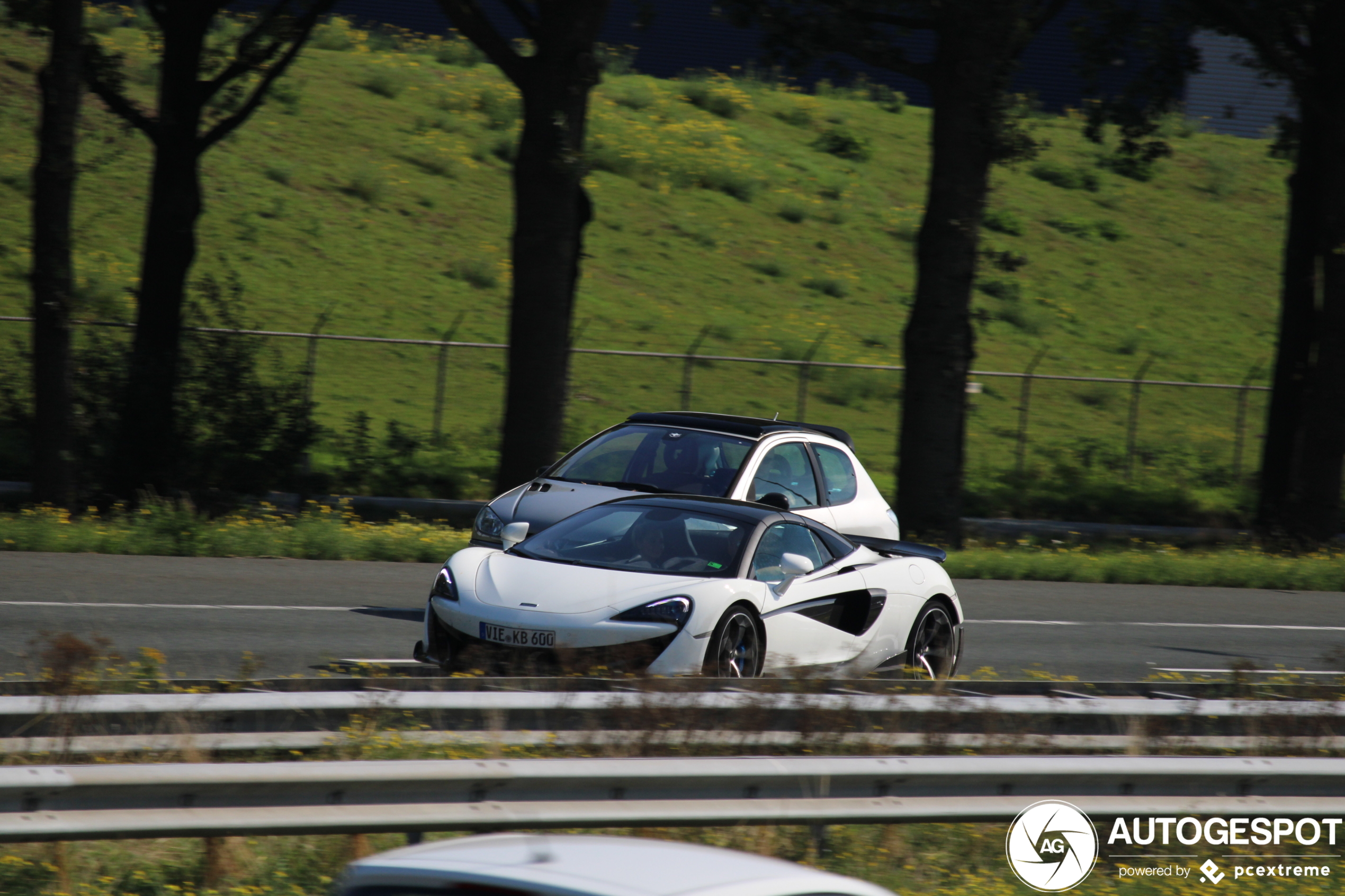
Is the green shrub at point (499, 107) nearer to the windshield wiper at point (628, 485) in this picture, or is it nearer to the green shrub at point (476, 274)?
the green shrub at point (476, 274)

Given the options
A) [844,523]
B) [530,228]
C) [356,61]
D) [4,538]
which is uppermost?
[356,61]

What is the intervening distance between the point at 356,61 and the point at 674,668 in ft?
149

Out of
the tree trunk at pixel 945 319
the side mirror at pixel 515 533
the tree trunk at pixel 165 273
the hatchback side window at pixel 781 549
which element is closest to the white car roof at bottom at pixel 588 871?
the hatchback side window at pixel 781 549

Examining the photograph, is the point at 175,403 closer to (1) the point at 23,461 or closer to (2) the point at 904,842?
(1) the point at 23,461

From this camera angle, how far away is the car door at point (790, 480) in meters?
12.0

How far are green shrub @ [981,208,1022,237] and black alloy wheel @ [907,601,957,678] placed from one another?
37906 mm

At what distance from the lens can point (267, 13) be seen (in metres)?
19.8

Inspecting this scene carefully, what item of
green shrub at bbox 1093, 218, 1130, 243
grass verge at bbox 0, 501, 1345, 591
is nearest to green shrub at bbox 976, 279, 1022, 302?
green shrub at bbox 1093, 218, 1130, 243

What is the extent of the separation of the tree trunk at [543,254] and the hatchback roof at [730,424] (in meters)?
4.07

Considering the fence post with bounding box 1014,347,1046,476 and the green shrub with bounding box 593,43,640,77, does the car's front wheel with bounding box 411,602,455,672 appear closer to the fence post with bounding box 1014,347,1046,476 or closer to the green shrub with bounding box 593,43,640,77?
the fence post with bounding box 1014,347,1046,476

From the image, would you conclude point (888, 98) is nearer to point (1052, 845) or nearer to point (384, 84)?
point (384, 84)

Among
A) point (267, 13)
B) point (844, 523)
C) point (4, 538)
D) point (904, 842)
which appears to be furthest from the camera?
point (267, 13)

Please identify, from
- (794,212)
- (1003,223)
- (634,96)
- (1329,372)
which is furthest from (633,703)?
(634,96)

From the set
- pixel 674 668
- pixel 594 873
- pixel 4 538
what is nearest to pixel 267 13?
pixel 4 538
